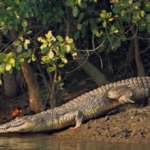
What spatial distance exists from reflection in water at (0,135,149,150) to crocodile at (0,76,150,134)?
0.71 metres

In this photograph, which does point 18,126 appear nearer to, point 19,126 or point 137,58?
point 19,126

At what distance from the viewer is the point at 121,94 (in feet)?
44.7

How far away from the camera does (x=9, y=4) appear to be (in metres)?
11.7

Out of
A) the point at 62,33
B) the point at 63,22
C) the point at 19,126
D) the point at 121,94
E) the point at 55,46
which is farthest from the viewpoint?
the point at 62,33

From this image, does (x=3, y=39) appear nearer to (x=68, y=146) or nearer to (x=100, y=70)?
(x=100, y=70)

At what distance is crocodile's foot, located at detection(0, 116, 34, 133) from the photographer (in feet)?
43.8

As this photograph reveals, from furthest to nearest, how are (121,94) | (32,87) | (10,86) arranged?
(10,86), (32,87), (121,94)

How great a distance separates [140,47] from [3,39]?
112 inches

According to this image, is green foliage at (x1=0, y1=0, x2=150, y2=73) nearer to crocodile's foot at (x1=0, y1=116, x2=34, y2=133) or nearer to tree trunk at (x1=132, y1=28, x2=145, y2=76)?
tree trunk at (x1=132, y1=28, x2=145, y2=76)

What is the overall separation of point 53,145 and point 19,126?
6.30 feet

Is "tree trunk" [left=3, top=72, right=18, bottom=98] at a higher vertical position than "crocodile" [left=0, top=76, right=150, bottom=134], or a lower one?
higher

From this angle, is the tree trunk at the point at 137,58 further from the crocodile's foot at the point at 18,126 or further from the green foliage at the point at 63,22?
the crocodile's foot at the point at 18,126

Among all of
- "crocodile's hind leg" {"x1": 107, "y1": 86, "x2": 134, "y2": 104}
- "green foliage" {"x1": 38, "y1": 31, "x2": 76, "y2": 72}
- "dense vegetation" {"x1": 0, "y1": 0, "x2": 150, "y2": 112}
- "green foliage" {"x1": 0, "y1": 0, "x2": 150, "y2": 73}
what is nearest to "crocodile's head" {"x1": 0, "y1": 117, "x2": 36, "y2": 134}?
"dense vegetation" {"x1": 0, "y1": 0, "x2": 150, "y2": 112}

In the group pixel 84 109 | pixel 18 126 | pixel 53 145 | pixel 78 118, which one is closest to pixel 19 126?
pixel 18 126
